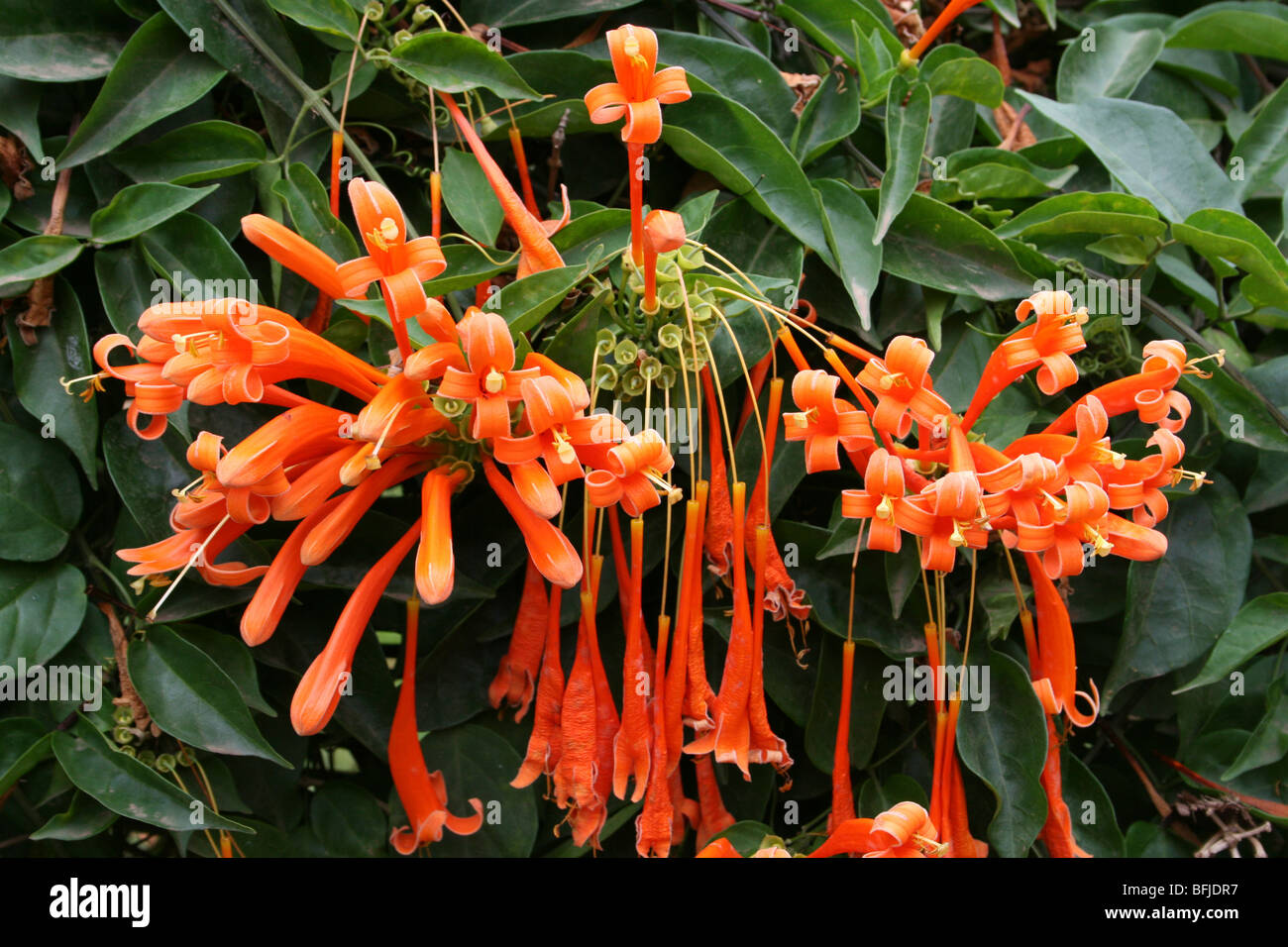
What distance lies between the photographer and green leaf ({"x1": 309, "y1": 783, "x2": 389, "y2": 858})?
922 mm

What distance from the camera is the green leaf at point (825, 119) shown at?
2.97 feet

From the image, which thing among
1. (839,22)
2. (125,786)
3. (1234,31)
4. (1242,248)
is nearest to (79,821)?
(125,786)

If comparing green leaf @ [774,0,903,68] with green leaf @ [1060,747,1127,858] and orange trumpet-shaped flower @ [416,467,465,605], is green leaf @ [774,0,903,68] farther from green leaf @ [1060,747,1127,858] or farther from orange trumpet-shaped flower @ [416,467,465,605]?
green leaf @ [1060,747,1127,858]

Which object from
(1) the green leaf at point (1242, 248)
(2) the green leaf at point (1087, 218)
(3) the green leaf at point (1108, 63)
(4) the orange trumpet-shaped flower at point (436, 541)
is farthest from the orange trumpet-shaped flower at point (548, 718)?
(3) the green leaf at point (1108, 63)

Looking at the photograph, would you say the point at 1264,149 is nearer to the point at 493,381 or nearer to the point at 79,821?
the point at 493,381

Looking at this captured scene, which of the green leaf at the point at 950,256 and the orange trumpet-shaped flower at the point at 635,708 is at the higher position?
the green leaf at the point at 950,256

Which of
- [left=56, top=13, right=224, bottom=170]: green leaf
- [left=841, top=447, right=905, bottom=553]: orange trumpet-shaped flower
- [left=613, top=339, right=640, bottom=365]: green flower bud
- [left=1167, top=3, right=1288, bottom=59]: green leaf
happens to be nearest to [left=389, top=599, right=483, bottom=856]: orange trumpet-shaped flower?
[left=613, top=339, right=640, bottom=365]: green flower bud

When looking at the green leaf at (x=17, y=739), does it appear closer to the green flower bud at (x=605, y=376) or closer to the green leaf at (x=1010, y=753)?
the green flower bud at (x=605, y=376)

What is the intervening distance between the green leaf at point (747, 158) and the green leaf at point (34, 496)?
605mm

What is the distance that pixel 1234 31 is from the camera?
1.08 meters

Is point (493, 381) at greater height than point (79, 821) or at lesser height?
greater

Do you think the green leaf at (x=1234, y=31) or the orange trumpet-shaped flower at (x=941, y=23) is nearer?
the orange trumpet-shaped flower at (x=941, y=23)

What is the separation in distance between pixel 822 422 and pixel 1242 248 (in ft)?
1.52
